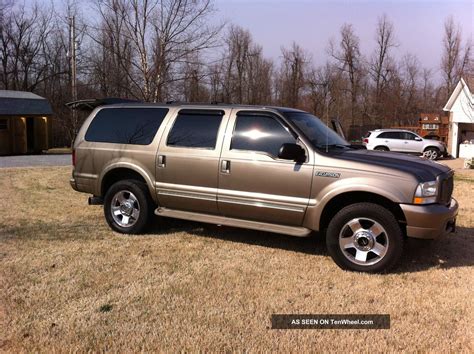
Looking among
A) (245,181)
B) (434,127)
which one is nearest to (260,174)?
(245,181)

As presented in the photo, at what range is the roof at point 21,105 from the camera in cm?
2658

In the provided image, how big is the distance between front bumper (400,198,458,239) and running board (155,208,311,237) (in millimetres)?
1082

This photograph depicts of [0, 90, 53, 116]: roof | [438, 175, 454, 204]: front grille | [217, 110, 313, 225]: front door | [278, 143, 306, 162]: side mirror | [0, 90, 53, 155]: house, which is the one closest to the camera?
[438, 175, 454, 204]: front grille

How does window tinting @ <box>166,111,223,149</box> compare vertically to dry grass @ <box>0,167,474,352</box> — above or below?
above

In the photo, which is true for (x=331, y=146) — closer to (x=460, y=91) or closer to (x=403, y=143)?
(x=403, y=143)

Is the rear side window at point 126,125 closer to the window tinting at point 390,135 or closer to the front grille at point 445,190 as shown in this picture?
the front grille at point 445,190

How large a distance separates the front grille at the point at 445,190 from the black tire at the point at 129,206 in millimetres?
3638

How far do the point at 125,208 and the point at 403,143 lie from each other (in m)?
20.5

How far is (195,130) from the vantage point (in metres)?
5.91

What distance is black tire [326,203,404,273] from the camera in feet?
15.6

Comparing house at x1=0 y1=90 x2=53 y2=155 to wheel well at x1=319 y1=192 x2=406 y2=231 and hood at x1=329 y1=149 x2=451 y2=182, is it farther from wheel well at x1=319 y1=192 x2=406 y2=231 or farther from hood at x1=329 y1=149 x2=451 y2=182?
hood at x1=329 y1=149 x2=451 y2=182

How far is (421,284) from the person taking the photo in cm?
455

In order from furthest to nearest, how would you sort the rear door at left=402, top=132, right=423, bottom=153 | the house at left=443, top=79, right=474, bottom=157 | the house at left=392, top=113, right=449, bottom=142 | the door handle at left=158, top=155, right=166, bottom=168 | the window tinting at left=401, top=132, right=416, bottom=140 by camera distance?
the house at left=392, top=113, right=449, bottom=142 → the house at left=443, top=79, right=474, bottom=157 → the window tinting at left=401, top=132, right=416, bottom=140 → the rear door at left=402, top=132, right=423, bottom=153 → the door handle at left=158, top=155, right=166, bottom=168

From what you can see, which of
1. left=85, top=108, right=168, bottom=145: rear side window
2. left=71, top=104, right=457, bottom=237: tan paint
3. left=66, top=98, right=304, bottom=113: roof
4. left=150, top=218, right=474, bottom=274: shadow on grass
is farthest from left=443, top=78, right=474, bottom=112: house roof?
left=85, top=108, right=168, bottom=145: rear side window
